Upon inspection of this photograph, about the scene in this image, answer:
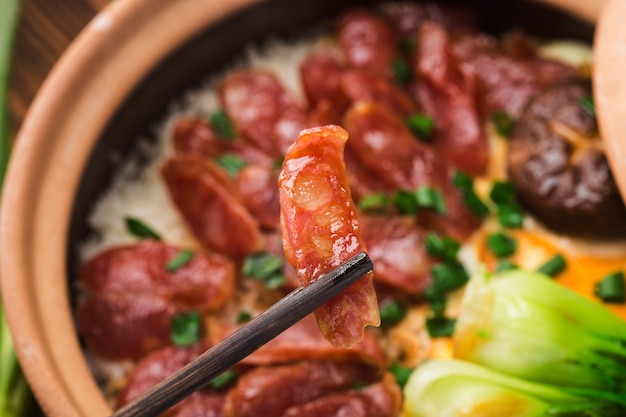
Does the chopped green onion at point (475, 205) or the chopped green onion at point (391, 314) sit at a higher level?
the chopped green onion at point (475, 205)

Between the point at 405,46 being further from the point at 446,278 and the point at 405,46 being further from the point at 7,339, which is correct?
the point at 7,339

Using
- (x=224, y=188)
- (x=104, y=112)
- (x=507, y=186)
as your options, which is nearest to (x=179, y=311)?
(x=224, y=188)

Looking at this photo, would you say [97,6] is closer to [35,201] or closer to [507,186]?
[35,201]

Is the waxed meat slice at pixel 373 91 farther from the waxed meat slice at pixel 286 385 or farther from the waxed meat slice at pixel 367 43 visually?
the waxed meat slice at pixel 286 385

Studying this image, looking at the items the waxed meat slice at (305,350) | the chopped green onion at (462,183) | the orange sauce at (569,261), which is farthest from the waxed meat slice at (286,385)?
the chopped green onion at (462,183)

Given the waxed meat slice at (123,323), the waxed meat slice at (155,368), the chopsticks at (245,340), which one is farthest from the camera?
the waxed meat slice at (123,323)

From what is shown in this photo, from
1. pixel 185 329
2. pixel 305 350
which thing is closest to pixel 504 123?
pixel 305 350

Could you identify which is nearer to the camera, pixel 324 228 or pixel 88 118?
pixel 324 228
